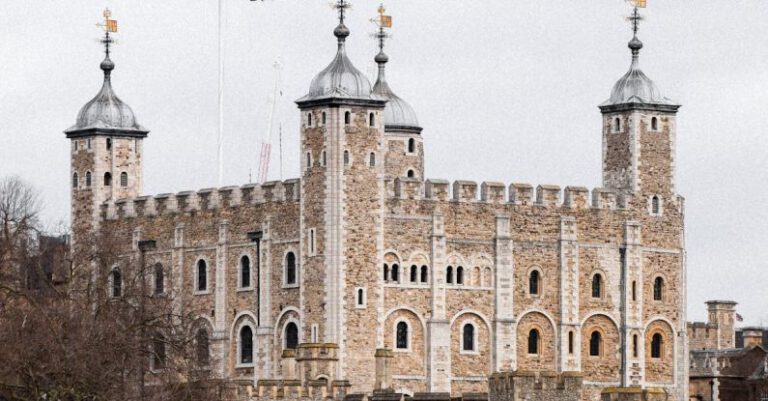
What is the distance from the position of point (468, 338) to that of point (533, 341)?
3499mm

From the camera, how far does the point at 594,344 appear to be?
12644cm

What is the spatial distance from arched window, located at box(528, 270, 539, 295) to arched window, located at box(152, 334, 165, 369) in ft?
54.9

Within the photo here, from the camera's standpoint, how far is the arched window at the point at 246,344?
123375 mm

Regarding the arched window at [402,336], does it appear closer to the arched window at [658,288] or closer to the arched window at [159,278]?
the arched window at [159,278]

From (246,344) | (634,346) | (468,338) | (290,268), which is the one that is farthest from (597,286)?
(246,344)

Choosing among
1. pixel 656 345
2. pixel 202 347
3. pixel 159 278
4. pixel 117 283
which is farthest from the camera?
pixel 656 345

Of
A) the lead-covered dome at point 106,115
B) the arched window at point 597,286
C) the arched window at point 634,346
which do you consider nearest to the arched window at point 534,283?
the arched window at point 597,286

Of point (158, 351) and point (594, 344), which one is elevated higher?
point (594, 344)

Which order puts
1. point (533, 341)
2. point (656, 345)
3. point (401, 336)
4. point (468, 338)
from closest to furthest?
point (401, 336)
point (468, 338)
point (533, 341)
point (656, 345)

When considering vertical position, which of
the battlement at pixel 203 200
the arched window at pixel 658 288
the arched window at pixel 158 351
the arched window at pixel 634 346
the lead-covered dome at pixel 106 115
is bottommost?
the arched window at pixel 158 351

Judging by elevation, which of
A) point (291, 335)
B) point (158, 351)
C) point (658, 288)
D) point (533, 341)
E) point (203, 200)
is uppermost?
point (203, 200)

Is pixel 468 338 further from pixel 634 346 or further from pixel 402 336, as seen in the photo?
pixel 634 346

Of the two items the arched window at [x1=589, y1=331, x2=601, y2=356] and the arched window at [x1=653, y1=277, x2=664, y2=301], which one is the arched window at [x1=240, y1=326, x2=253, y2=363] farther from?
the arched window at [x1=653, y1=277, x2=664, y2=301]

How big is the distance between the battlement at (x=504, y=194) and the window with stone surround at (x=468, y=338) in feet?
17.0
